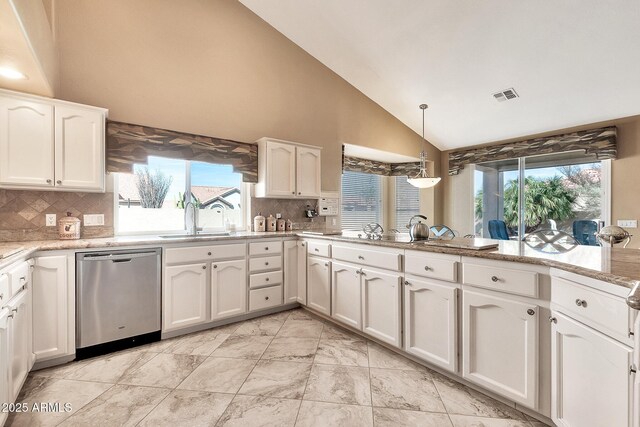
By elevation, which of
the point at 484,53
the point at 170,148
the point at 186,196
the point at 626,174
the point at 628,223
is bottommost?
the point at 628,223

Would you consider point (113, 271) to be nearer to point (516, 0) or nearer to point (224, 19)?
point (224, 19)

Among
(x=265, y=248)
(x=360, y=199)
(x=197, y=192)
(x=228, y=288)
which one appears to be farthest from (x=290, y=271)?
(x=360, y=199)

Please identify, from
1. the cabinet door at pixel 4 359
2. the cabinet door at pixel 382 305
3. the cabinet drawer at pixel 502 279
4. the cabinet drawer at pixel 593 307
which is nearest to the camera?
the cabinet drawer at pixel 593 307

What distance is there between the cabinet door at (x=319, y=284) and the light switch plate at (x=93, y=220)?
80.3 inches

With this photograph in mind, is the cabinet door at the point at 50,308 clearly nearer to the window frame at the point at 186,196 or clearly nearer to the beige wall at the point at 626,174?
the window frame at the point at 186,196

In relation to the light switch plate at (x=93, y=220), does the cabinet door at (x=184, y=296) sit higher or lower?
lower

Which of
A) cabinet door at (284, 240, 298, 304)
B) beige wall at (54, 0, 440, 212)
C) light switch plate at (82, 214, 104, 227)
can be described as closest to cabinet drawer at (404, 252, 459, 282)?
cabinet door at (284, 240, 298, 304)

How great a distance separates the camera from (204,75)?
3387 millimetres

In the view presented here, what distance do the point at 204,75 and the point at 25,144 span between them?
5.91ft

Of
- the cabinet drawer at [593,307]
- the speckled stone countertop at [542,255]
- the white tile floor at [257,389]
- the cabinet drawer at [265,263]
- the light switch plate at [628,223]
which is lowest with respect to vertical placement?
the white tile floor at [257,389]

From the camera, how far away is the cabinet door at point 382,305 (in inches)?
89.7

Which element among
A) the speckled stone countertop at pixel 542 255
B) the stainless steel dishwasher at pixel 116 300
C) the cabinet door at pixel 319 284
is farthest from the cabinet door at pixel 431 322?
the stainless steel dishwasher at pixel 116 300

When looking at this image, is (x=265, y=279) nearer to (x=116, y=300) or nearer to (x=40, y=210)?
(x=116, y=300)

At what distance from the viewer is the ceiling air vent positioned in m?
3.71
